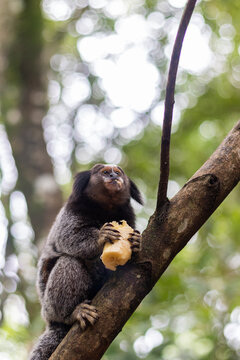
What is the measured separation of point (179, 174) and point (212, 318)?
2872 millimetres

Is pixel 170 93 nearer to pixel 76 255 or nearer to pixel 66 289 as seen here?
pixel 76 255

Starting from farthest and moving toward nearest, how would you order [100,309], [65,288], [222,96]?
1. [222,96]
2. [65,288]
3. [100,309]

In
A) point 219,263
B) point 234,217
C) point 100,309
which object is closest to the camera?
point 100,309

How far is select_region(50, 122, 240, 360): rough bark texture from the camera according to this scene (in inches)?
119

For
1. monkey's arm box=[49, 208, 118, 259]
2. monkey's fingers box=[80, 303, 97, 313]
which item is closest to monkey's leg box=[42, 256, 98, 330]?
monkey's arm box=[49, 208, 118, 259]

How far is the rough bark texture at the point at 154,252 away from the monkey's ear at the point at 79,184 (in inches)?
64.3

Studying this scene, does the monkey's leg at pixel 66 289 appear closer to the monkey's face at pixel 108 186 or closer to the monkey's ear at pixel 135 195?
the monkey's face at pixel 108 186

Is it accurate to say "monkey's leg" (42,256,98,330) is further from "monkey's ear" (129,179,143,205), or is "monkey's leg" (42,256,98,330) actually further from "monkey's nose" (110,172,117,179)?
"monkey's ear" (129,179,143,205)

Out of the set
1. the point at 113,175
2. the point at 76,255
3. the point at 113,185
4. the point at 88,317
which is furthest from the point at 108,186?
the point at 88,317

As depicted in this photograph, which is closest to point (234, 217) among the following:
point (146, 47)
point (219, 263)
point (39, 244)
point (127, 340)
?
point (219, 263)

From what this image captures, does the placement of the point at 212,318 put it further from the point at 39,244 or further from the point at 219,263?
the point at 39,244

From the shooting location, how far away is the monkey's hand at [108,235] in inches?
141

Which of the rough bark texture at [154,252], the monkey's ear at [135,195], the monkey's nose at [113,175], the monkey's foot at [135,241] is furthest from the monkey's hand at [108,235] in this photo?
the monkey's ear at [135,195]

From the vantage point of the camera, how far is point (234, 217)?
6.13 m
